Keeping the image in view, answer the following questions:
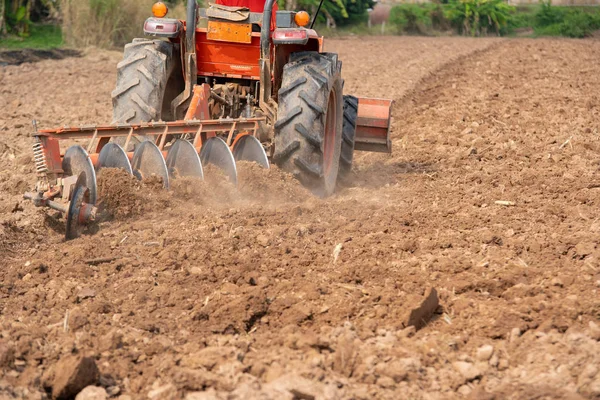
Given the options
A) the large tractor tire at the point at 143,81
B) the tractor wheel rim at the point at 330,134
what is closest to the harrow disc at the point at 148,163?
the large tractor tire at the point at 143,81

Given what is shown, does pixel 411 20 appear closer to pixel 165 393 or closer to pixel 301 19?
pixel 301 19

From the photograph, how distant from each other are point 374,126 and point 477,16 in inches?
1146

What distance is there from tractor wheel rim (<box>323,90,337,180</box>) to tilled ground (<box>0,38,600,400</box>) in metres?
0.30

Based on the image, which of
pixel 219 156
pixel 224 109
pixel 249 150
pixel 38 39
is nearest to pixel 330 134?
pixel 224 109

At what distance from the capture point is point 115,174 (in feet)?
19.5

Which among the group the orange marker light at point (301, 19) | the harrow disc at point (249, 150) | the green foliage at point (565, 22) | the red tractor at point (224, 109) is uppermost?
the orange marker light at point (301, 19)

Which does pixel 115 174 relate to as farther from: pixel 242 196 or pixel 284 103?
pixel 284 103

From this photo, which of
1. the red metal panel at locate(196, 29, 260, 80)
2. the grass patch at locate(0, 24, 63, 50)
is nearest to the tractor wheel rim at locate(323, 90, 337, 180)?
the red metal panel at locate(196, 29, 260, 80)

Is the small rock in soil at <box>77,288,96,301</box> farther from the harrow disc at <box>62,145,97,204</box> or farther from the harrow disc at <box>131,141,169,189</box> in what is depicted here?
the harrow disc at <box>131,141,169,189</box>

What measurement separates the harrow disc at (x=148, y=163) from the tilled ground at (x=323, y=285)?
163mm

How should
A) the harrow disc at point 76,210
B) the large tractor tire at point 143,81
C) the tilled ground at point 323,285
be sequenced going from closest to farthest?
1. the tilled ground at point 323,285
2. the harrow disc at point 76,210
3. the large tractor tire at point 143,81

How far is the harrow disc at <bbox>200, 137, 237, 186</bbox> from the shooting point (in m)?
6.61

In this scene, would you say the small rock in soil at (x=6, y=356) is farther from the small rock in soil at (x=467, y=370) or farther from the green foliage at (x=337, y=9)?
the green foliage at (x=337, y=9)

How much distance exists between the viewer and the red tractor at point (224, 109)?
20.4 feet
